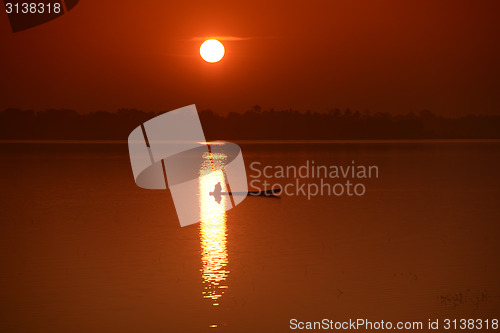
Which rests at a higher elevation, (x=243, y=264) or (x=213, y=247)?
(x=213, y=247)

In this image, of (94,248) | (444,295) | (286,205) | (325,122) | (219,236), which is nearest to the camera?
(444,295)

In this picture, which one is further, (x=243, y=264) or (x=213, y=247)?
(x=213, y=247)

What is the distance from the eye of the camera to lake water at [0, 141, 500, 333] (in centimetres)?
692

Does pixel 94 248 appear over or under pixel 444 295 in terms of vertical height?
over

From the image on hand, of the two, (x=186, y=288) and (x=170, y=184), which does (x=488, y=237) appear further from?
(x=170, y=184)

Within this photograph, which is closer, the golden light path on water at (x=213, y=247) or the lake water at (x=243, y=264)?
the lake water at (x=243, y=264)

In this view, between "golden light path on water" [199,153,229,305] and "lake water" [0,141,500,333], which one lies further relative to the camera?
"golden light path on water" [199,153,229,305]

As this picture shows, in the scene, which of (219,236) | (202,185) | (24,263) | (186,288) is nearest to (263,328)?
(186,288)

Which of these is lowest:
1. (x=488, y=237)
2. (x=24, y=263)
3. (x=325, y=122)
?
(x=24, y=263)

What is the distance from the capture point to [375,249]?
34.2 ft

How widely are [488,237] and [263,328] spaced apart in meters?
6.30

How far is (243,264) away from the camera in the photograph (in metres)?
9.15

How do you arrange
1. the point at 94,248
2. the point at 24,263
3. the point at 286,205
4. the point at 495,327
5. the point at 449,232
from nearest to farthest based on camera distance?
1. the point at 495,327
2. the point at 24,263
3. the point at 94,248
4. the point at 449,232
5. the point at 286,205

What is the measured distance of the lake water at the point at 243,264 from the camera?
6.92m
